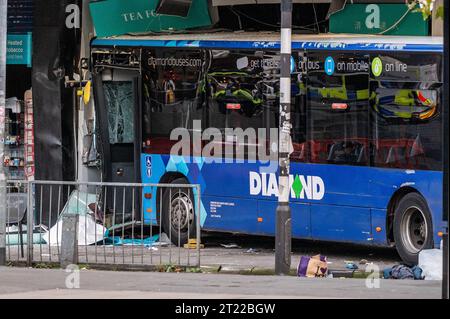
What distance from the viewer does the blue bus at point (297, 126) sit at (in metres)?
16.5

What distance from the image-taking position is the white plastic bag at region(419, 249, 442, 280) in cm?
1486

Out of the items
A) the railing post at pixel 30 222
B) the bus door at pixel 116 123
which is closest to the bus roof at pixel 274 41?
the bus door at pixel 116 123

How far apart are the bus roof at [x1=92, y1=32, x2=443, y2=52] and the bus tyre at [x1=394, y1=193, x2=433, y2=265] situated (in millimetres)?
2158

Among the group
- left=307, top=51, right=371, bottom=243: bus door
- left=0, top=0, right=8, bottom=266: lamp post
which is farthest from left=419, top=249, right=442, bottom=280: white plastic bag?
left=0, top=0, right=8, bottom=266: lamp post

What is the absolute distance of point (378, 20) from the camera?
2106 centimetres

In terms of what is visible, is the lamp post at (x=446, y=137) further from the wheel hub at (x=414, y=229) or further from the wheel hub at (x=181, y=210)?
the wheel hub at (x=181, y=210)

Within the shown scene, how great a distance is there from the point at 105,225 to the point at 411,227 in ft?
15.1

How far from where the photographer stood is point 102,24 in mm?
22047

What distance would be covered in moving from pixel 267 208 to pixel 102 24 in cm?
571

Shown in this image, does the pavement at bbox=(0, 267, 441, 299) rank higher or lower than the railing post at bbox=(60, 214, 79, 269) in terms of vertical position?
lower

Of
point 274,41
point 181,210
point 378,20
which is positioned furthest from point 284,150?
point 378,20

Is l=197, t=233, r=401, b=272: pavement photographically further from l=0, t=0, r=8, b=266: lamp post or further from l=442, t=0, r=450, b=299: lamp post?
l=442, t=0, r=450, b=299: lamp post

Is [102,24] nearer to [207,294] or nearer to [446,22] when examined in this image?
[207,294]

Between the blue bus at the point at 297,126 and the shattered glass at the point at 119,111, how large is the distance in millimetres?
18
